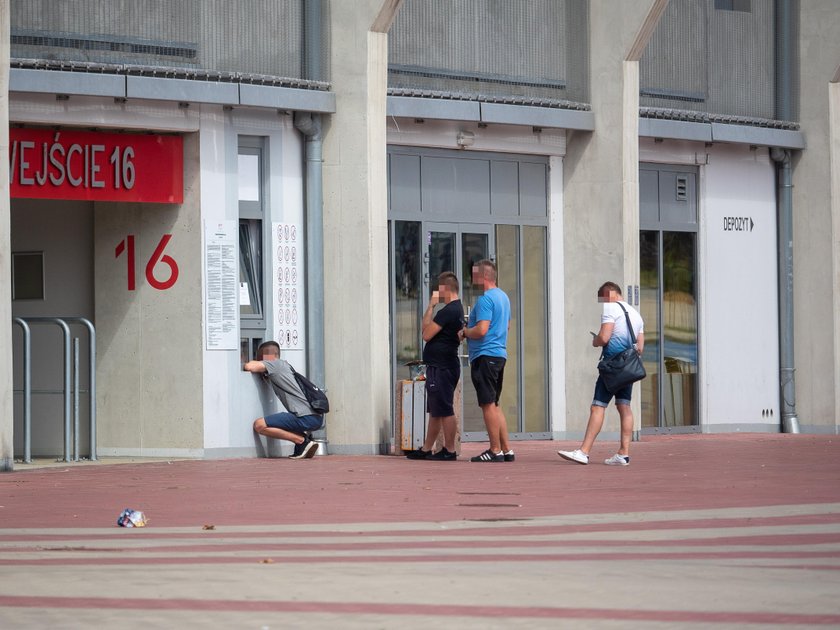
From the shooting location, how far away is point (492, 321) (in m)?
16.7

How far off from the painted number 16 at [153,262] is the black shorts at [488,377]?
3.76 m

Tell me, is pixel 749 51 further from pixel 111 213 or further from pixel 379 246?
pixel 111 213

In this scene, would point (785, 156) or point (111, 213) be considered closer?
point (111, 213)

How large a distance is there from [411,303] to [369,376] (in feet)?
6.61

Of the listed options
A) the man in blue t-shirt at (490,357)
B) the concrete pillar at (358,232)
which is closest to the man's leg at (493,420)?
the man in blue t-shirt at (490,357)

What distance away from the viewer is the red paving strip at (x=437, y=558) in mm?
8055

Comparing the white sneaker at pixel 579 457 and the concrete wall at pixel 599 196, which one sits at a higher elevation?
the concrete wall at pixel 599 196

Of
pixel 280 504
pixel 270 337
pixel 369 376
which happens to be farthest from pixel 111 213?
pixel 280 504

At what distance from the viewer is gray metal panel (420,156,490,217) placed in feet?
68.3

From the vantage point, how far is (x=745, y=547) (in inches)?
337

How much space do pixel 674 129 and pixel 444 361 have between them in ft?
24.0

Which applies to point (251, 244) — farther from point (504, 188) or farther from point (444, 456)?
point (504, 188)

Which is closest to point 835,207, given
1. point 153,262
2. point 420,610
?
point 153,262

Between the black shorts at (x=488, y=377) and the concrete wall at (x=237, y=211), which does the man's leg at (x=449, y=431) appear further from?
the concrete wall at (x=237, y=211)
